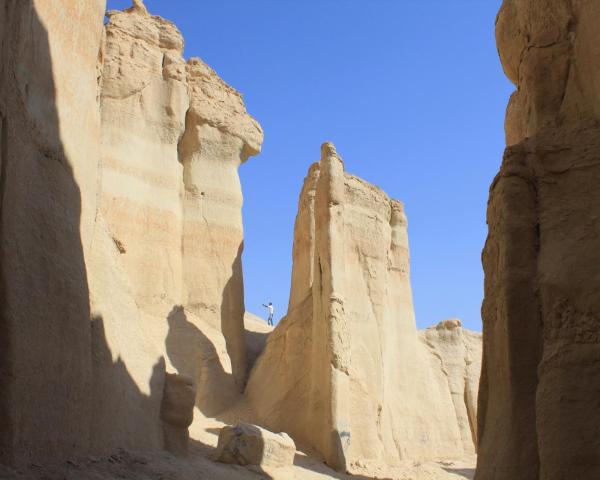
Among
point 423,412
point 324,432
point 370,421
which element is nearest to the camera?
point 324,432

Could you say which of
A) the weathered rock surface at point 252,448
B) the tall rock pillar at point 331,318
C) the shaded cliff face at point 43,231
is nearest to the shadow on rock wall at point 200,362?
the tall rock pillar at point 331,318

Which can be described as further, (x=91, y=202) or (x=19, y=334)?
(x=91, y=202)

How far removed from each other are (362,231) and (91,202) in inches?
407

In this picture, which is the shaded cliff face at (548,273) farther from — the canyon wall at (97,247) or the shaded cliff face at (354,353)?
the shaded cliff face at (354,353)

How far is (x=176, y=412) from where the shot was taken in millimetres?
10469

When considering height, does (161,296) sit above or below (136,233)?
below

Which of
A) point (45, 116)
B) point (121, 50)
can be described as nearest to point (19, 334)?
point (45, 116)

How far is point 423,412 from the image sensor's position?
1817cm

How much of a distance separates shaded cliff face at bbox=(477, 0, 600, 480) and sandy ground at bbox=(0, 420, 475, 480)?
11.4ft

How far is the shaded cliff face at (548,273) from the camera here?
16.0 feet

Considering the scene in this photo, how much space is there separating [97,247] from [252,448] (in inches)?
184

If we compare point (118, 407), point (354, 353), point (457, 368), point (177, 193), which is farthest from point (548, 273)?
point (457, 368)

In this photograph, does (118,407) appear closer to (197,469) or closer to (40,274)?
(197,469)

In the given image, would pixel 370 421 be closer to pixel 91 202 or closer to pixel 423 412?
pixel 423 412
